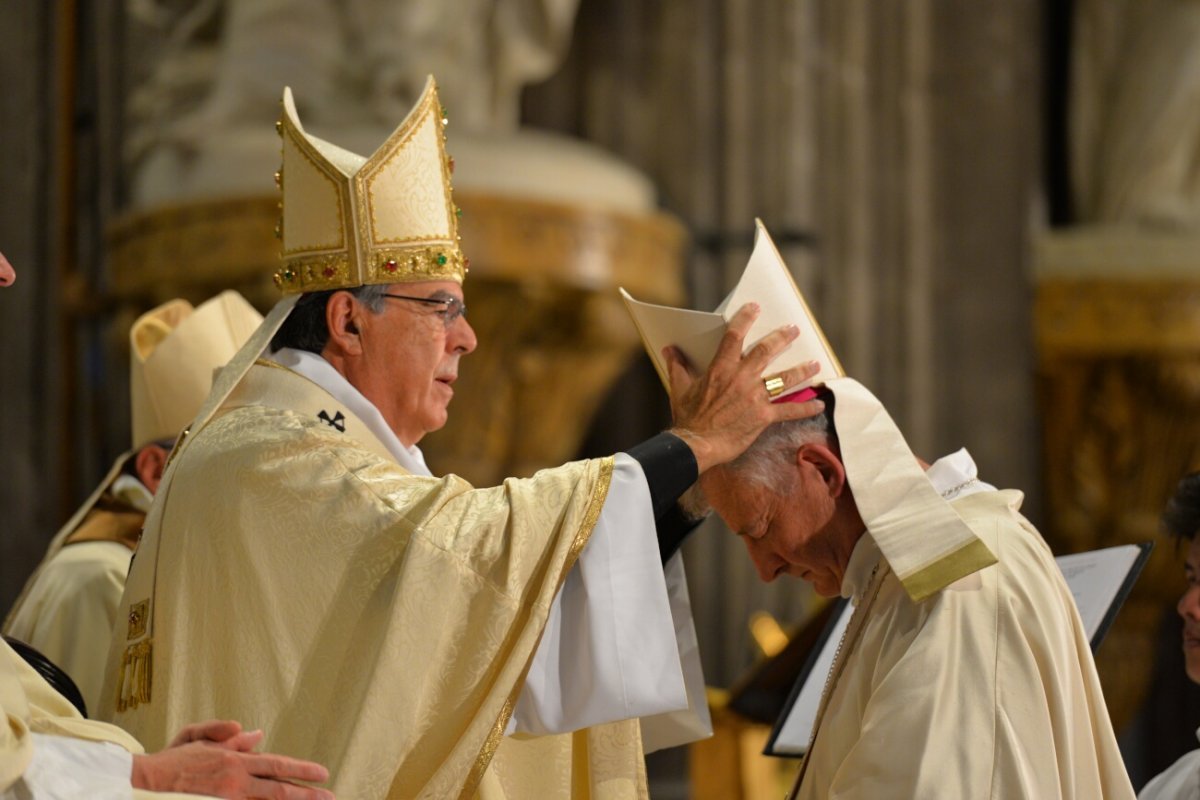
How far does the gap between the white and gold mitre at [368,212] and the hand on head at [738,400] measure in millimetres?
704

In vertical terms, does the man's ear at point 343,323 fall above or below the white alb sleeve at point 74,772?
above

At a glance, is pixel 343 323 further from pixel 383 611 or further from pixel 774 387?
pixel 774 387

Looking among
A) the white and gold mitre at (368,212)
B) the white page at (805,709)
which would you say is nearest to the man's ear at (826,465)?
the white page at (805,709)

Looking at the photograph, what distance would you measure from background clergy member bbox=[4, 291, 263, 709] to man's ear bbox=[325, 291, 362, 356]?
925 millimetres

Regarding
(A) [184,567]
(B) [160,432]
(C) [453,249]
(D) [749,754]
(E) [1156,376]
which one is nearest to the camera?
(A) [184,567]

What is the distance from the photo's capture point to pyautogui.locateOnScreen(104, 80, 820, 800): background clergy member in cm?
333

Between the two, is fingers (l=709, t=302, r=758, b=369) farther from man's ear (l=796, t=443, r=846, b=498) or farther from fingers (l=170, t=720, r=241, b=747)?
fingers (l=170, t=720, r=241, b=747)

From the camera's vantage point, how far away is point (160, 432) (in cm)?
A: 488

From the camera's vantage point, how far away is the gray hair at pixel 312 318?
3787 mm

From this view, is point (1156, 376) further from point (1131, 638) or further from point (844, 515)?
point (844, 515)

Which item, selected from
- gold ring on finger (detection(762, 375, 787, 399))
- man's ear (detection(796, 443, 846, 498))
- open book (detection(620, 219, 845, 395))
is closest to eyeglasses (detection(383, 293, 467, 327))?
open book (detection(620, 219, 845, 395))

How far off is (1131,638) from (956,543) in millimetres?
6177

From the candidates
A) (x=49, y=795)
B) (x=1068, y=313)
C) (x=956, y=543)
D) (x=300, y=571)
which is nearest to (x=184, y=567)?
(x=300, y=571)

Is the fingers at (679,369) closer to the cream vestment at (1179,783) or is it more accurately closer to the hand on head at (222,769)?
the hand on head at (222,769)
